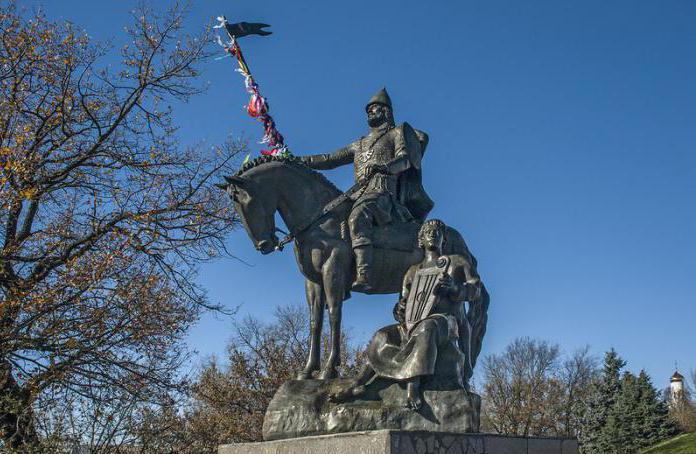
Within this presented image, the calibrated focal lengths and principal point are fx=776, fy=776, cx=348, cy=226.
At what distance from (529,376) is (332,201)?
42.0m

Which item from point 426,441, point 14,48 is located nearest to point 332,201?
point 426,441

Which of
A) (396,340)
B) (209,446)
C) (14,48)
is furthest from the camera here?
(209,446)

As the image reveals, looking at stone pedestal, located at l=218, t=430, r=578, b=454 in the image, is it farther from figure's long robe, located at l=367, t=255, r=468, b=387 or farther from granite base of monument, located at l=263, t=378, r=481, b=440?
figure's long robe, located at l=367, t=255, r=468, b=387

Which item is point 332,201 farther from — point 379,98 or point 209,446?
point 209,446

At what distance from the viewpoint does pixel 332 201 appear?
30.0 ft

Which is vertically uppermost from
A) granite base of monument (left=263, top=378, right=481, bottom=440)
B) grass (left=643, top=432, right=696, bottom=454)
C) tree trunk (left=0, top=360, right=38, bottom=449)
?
grass (left=643, top=432, right=696, bottom=454)

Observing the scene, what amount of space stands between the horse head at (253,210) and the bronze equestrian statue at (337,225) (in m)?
0.01

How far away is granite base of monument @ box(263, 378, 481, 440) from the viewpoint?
696cm

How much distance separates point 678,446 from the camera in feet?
116

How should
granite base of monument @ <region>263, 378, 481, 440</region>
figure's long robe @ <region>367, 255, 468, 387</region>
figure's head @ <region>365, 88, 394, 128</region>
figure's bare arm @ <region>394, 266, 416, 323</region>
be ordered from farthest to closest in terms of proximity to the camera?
figure's head @ <region>365, 88, 394, 128</region> < figure's bare arm @ <region>394, 266, 416, 323</region> < figure's long robe @ <region>367, 255, 468, 387</region> < granite base of monument @ <region>263, 378, 481, 440</region>

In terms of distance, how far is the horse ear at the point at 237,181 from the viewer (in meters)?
8.68

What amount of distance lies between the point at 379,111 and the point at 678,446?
31.7m

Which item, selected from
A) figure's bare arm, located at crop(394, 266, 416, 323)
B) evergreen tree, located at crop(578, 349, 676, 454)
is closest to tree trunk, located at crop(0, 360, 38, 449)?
figure's bare arm, located at crop(394, 266, 416, 323)

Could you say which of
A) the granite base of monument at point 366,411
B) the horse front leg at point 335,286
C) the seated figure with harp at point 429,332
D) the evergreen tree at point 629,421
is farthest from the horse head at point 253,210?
the evergreen tree at point 629,421
